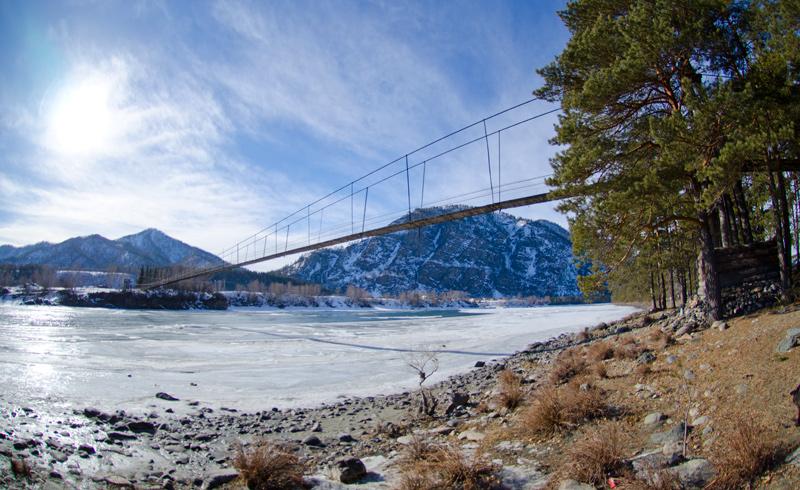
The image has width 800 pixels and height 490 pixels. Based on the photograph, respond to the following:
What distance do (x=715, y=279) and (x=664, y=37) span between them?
584 cm

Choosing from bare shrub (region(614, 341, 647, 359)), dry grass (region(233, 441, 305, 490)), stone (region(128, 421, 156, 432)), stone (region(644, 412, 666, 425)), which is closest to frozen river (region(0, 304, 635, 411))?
stone (region(128, 421, 156, 432))

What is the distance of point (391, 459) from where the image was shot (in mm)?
5738

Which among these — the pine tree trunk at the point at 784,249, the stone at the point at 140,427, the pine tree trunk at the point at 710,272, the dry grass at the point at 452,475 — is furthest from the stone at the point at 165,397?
the pine tree trunk at the point at 784,249

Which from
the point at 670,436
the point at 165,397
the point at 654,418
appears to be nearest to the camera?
the point at 670,436

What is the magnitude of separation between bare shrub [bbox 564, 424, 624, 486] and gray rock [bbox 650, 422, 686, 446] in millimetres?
553

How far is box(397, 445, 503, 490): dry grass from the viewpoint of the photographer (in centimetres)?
430

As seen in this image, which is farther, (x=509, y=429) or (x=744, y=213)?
(x=744, y=213)

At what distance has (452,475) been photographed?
4430 millimetres

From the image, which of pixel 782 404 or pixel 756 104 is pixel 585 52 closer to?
pixel 756 104

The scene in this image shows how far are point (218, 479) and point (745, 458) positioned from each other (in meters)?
5.81

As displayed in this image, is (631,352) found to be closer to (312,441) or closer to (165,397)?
(312,441)

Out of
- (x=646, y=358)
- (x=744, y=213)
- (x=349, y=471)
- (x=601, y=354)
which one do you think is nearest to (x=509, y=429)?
(x=349, y=471)

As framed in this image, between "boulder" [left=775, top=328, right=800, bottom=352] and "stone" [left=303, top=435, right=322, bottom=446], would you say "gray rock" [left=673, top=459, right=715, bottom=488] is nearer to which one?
"boulder" [left=775, top=328, right=800, bottom=352]

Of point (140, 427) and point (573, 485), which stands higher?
point (573, 485)
